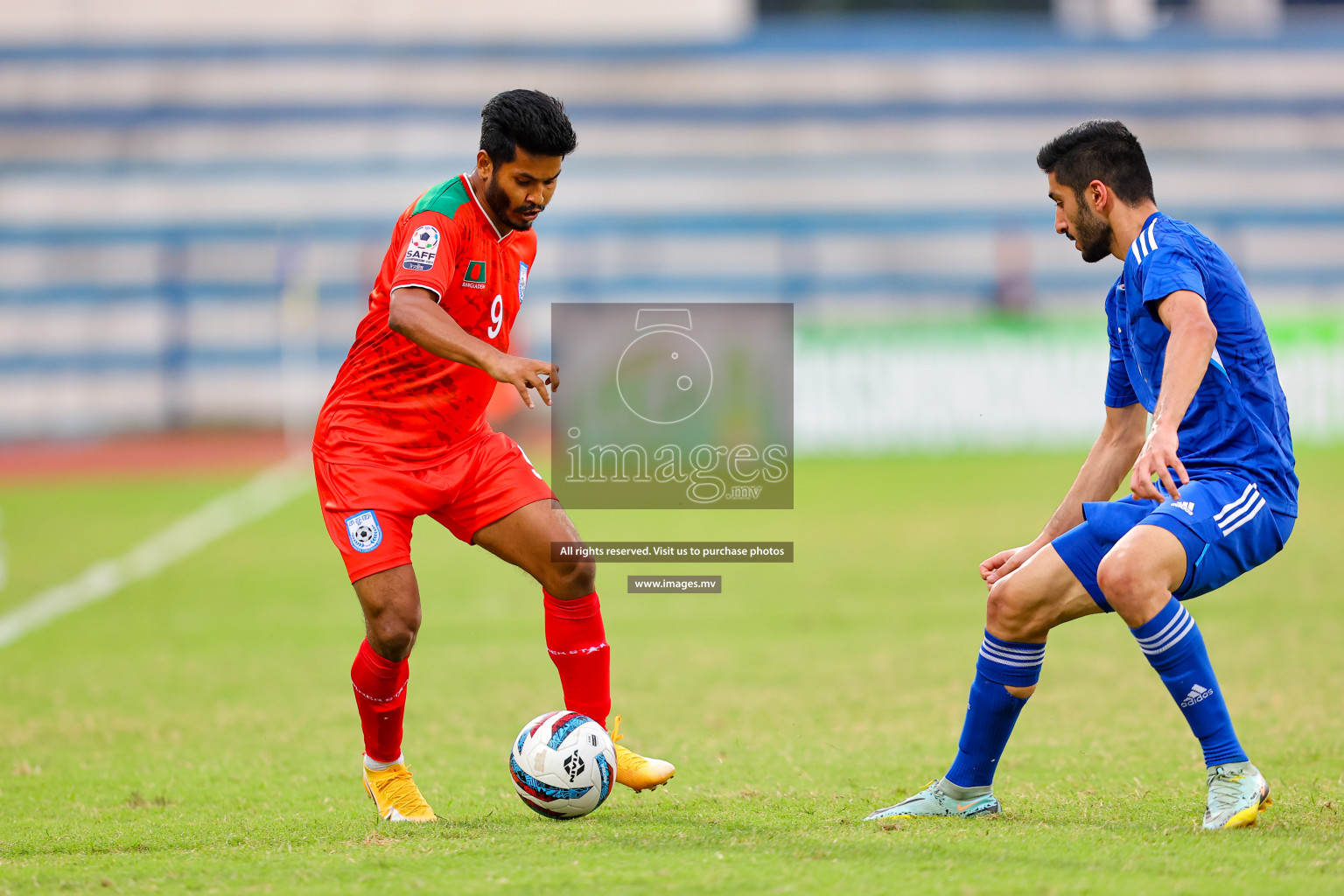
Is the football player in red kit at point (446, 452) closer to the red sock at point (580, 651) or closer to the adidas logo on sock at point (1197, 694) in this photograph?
the red sock at point (580, 651)

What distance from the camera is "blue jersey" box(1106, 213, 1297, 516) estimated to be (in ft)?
13.2

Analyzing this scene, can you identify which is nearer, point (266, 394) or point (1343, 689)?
point (1343, 689)

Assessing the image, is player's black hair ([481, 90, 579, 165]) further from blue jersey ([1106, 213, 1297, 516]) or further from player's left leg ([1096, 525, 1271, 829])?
player's left leg ([1096, 525, 1271, 829])

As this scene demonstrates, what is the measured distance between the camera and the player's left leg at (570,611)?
183 inches

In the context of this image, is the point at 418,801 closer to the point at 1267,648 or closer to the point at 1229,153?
the point at 1267,648

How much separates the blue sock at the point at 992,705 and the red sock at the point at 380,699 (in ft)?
5.97

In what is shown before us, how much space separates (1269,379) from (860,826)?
180 cm

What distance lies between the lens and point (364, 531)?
448 centimetres

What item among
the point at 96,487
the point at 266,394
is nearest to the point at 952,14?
the point at 266,394

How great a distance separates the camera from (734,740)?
587 cm

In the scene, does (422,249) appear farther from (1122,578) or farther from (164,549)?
(164,549)

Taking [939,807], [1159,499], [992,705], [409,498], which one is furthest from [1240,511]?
[409,498]
